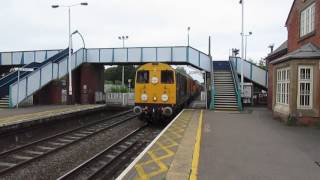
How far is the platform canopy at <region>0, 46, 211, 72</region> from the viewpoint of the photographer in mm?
30484

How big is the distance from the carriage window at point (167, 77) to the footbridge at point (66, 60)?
11.5 metres

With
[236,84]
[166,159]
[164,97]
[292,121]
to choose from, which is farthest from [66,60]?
[166,159]

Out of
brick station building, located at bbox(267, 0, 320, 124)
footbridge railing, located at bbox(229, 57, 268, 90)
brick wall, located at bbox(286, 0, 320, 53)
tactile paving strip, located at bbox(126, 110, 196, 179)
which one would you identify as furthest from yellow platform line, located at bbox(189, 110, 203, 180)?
footbridge railing, located at bbox(229, 57, 268, 90)

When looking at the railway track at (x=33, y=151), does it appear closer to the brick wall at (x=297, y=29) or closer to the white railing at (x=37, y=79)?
the white railing at (x=37, y=79)

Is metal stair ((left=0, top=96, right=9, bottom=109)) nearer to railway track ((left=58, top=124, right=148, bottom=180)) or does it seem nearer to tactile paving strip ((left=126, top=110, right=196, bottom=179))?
railway track ((left=58, top=124, right=148, bottom=180))

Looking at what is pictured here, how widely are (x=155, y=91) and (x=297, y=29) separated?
869 cm

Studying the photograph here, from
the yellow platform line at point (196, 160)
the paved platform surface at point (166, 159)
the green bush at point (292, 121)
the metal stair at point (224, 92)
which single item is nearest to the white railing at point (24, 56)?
the metal stair at point (224, 92)

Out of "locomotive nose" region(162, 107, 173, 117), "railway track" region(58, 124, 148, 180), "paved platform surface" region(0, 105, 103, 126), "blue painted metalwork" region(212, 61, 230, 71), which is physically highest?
"blue painted metalwork" region(212, 61, 230, 71)

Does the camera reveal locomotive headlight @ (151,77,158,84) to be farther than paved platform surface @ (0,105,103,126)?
Yes

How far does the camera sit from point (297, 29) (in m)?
19.8

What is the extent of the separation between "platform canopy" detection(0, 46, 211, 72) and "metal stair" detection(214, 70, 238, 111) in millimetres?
1642

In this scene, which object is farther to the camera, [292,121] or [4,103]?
[4,103]

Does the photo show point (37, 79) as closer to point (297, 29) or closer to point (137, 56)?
point (137, 56)

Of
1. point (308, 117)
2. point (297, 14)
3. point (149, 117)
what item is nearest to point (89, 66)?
point (149, 117)
